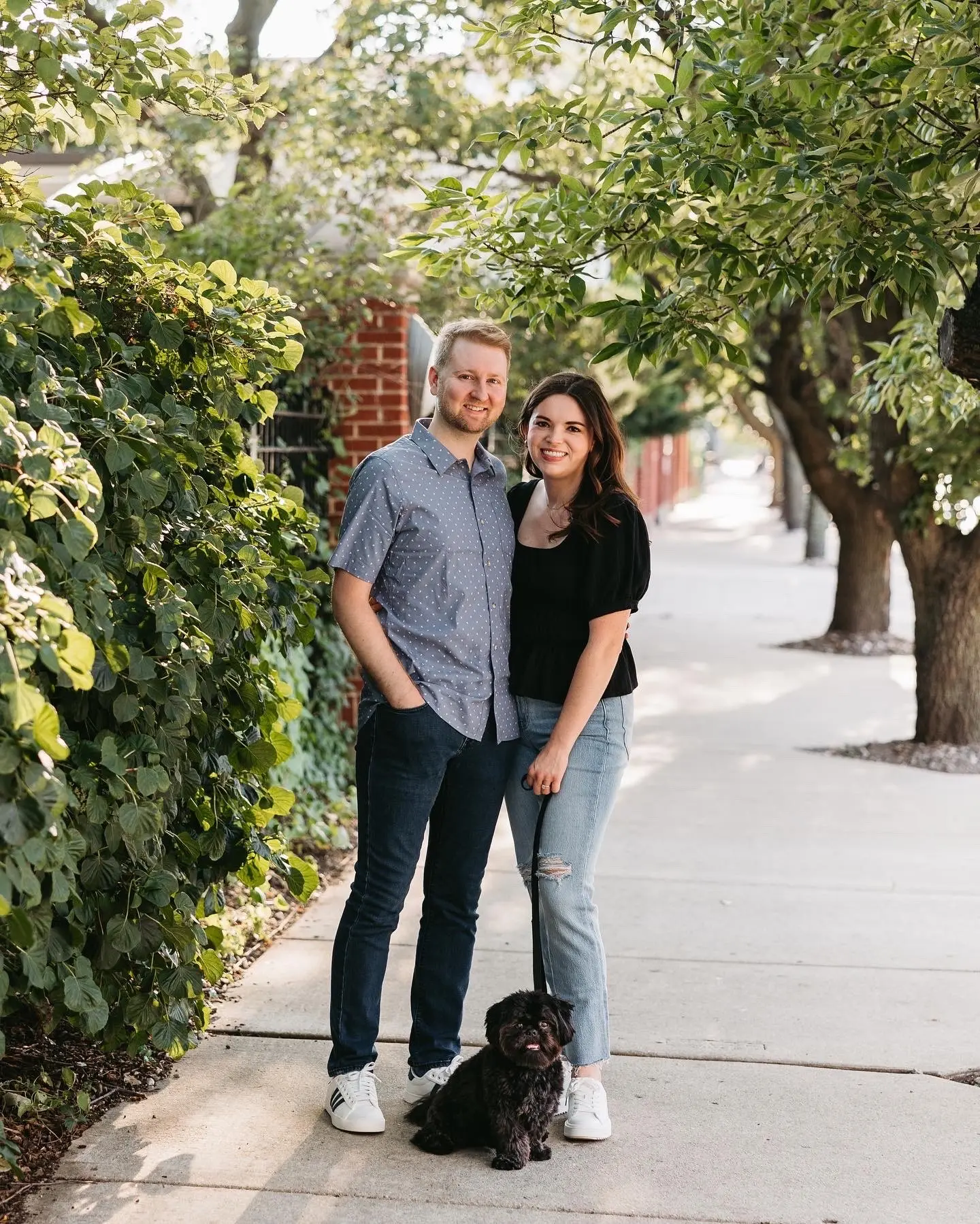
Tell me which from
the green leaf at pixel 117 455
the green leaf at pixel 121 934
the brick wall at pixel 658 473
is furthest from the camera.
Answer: the brick wall at pixel 658 473

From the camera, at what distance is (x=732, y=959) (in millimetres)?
5215

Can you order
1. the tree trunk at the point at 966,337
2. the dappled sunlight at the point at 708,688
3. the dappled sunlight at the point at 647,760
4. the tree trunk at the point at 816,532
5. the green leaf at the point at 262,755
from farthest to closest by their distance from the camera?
the tree trunk at the point at 816,532
the dappled sunlight at the point at 708,688
the dappled sunlight at the point at 647,760
the tree trunk at the point at 966,337
the green leaf at the point at 262,755

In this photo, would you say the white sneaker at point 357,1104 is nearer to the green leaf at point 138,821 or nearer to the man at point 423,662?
the man at point 423,662

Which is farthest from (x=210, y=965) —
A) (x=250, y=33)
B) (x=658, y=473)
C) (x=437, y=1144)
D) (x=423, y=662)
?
(x=658, y=473)

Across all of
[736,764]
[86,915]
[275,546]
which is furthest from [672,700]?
[86,915]

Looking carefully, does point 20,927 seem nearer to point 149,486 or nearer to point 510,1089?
point 149,486

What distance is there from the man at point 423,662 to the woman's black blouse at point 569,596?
6 centimetres

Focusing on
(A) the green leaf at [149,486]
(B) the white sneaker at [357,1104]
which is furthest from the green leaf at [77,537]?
(B) the white sneaker at [357,1104]

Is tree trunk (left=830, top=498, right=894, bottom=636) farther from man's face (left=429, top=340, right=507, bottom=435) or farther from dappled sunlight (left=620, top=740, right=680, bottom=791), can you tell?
man's face (left=429, top=340, right=507, bottom=435)

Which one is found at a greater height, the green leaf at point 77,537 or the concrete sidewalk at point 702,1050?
the green leaf at point 77,537

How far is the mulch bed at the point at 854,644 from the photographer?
14730 millimetres

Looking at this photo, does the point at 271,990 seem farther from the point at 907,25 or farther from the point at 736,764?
the point at 736,764

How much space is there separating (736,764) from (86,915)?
6351mm

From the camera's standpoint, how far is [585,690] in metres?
3.59
